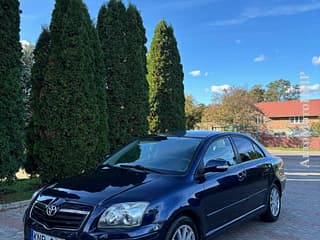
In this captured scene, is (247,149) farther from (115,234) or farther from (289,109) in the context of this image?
(289,109)

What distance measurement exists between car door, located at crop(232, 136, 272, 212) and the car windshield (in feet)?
3.25

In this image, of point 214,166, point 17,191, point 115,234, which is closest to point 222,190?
point 214,166

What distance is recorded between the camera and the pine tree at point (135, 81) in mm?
10703

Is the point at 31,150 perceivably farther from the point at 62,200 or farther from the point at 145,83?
the point at 62,200

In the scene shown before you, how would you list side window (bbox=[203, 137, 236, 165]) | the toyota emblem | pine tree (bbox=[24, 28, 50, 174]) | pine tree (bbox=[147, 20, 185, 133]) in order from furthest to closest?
pine tree (bbox=[147, 20, 185, 133]) → pine tree (bbox=[24, 28, 50, 174]) → side window (bbox=[203, 137, 236, 165]) → the toyota emblem

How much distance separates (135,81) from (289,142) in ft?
86.5

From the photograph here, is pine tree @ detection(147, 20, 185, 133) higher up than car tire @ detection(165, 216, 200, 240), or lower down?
higher up

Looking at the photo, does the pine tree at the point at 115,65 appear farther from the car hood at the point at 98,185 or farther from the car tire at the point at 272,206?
the car hood at the point at 98,185

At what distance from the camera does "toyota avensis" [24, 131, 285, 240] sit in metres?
3.13

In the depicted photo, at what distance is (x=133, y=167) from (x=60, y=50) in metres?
5.19

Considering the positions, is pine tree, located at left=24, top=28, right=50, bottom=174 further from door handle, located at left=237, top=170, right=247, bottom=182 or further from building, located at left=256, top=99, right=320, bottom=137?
building, located at left=256, top=99, right=320, bottom=137

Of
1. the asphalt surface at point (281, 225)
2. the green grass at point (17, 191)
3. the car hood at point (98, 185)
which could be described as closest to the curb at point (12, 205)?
the asphalt surface at point (281, 225)

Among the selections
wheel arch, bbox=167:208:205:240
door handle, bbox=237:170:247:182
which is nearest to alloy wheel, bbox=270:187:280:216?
door handle, bbox=237:170:247:182

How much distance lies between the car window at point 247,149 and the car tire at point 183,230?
1655 millimetres
